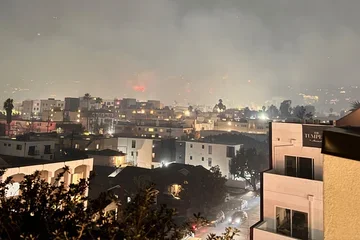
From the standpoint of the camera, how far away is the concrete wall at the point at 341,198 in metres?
2.12

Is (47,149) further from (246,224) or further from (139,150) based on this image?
(246,224)

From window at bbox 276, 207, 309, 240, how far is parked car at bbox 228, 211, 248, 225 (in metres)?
19.3

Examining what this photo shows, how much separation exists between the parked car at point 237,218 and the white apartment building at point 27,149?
22710 millimetres

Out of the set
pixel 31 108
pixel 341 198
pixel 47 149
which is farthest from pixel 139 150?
pixel 31 108

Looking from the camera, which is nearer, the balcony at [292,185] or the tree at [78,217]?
the tree at [78,217]

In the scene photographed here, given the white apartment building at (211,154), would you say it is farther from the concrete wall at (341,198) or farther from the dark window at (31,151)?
the concrete wall at (341,198)

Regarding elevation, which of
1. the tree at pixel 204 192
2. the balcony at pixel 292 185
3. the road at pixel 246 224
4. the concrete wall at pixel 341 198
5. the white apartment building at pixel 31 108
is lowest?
the road at pixel 246 224

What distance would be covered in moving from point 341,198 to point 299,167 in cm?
822

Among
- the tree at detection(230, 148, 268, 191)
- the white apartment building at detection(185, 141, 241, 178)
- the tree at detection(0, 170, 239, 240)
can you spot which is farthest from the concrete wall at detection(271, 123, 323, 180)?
the white apartment building at detection(185, 141, 241, 178)

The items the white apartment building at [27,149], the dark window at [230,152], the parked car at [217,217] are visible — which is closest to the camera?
A: the parked car at [217,217]

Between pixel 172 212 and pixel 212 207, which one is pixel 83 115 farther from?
pixel 172 212

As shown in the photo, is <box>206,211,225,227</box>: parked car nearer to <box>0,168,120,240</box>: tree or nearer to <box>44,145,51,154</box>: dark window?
<box>44,145,51,154</box>: dark window

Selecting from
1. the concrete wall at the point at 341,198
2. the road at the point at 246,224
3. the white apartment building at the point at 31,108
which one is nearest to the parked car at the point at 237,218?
the road at the point at 246,224

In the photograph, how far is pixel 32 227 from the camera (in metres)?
4.44
